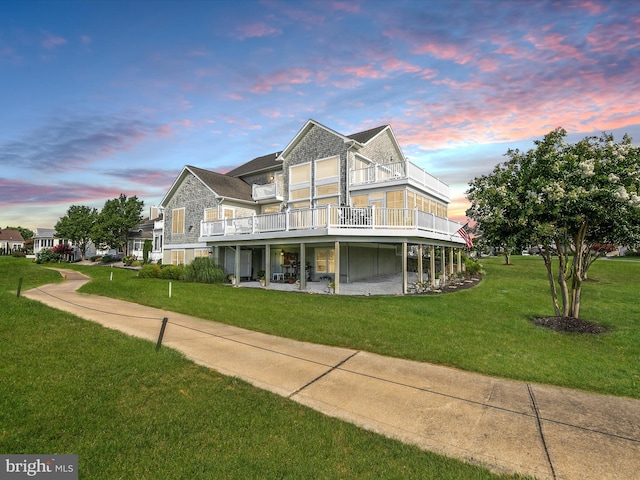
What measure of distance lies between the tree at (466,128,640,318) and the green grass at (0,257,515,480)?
27.4 feet

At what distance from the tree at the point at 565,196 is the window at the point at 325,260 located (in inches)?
447

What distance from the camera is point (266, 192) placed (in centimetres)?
2566

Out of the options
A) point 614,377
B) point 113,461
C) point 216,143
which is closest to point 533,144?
point 614,377

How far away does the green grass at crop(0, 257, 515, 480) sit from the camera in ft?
10.7

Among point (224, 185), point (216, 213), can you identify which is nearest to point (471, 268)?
point (216, 213)

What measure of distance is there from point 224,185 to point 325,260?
1134cm

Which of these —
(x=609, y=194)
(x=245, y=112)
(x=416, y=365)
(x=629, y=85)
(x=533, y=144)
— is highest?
(x=245, y=112)

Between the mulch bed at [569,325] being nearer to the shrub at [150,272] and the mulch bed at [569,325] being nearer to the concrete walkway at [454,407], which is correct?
the concrete walkway at [454,407]

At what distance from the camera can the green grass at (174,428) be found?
325cm

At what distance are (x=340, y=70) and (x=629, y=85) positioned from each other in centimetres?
1069

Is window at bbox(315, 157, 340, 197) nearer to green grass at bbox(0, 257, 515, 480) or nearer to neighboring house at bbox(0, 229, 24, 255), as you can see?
green grass at bbox(0, 257, 515, 480)

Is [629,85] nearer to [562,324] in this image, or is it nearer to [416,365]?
[562,324]

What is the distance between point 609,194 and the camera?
859 centimetres

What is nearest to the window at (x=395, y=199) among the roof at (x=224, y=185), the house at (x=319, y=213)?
the house at (x=319, y=213)
